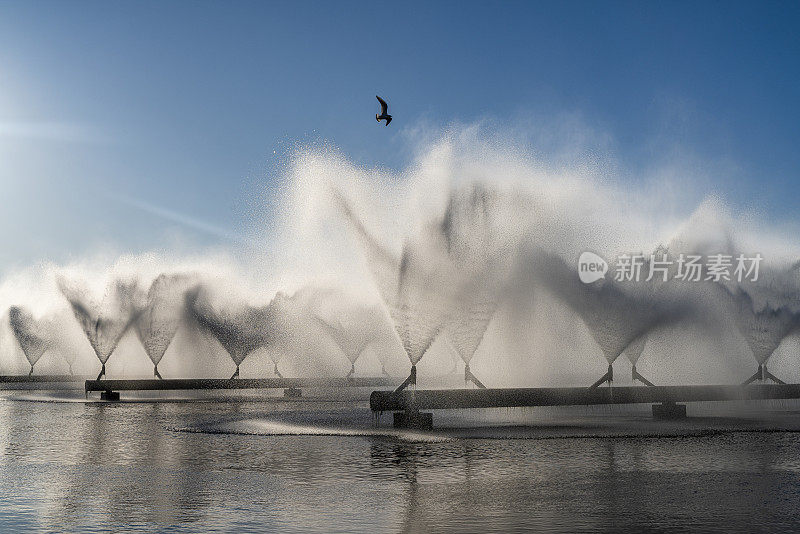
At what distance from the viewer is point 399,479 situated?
1752cm

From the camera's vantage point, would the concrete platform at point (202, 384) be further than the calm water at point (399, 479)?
Yes

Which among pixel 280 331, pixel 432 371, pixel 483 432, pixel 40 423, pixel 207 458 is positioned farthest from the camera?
pixel 432 371

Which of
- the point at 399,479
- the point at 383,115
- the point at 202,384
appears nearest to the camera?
the point at 399,479

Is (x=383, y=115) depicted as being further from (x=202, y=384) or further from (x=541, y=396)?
(x=202, y=384)

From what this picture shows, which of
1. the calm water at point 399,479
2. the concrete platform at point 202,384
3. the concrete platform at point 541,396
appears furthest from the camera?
the concrete platform at point 202,384

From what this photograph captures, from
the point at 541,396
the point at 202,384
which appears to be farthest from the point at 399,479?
the point at 202,384

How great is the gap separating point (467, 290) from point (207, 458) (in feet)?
71.8

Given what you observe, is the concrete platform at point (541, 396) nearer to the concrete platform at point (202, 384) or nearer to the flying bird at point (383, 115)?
the flying bird at point (383, 115)

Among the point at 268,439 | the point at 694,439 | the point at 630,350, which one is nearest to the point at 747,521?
the point at 694,439

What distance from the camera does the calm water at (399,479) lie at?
12.9 m

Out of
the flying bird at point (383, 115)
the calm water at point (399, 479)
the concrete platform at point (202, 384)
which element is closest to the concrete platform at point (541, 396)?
the calm water at point (399, 479)

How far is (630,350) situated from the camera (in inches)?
1922

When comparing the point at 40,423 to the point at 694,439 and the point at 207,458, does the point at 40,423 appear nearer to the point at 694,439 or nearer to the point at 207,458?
the point at 207,458

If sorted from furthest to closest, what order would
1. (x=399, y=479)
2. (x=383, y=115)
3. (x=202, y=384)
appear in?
(x=202, y=384), (x=383, y=115), (x=399, y=479)
